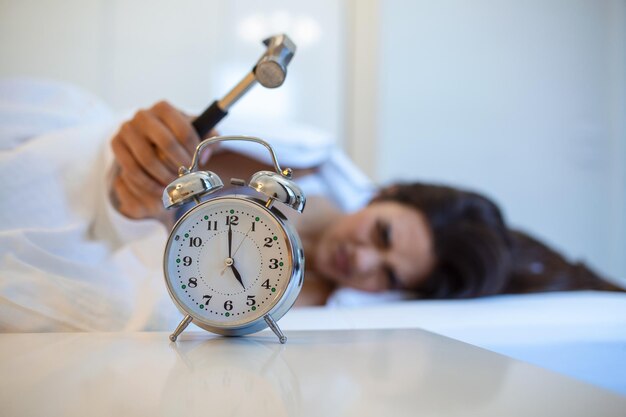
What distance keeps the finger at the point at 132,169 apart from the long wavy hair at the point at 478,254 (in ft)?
2.89

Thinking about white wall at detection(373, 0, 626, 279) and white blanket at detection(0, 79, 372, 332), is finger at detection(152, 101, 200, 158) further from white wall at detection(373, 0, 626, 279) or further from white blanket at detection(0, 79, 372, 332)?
white wall at detection(373, 0, 626, 279)

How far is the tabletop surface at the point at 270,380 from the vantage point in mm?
369

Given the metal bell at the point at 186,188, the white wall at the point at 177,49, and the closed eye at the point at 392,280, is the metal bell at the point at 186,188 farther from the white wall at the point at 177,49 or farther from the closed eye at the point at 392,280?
the white wall at the point at 177,49

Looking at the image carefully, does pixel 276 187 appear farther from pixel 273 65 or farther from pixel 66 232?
pixel 66 232

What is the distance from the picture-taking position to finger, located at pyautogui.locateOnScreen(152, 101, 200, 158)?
0.85m

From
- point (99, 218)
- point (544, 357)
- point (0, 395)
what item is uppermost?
point (0, 395)

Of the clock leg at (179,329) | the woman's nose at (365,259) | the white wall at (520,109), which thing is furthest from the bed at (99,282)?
the white wall at (520,109)

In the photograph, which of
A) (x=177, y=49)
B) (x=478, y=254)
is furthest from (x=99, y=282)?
(x=177, y=49)

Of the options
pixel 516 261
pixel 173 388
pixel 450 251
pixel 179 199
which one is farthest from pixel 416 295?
pixel 173 388

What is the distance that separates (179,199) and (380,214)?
999mm

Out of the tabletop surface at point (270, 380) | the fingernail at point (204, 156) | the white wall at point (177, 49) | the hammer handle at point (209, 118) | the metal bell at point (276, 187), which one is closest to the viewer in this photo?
the tabletop surface at point (270, 380)

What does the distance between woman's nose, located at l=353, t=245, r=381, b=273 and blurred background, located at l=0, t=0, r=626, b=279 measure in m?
1.26

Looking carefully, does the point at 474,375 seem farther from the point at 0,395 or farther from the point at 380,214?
the point at 380,214

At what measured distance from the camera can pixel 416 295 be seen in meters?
1.56
